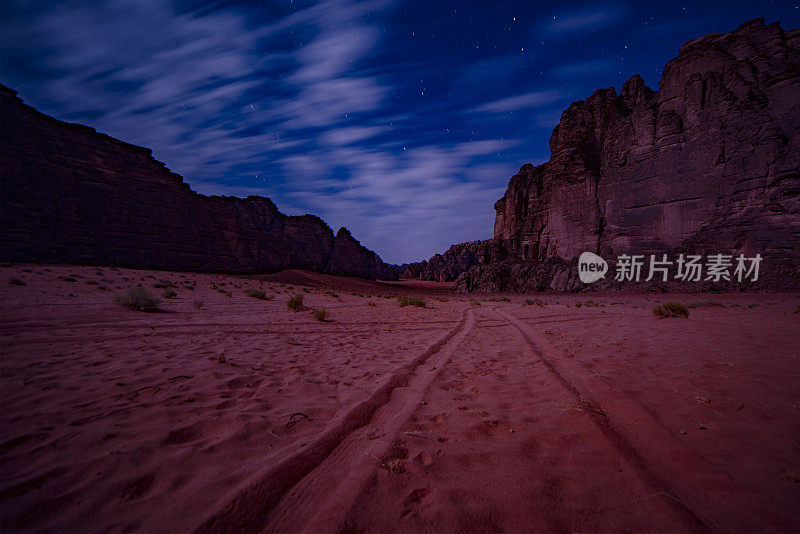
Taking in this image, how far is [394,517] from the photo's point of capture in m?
1.78

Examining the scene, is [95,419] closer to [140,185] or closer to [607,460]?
[607,460]

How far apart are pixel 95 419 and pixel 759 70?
143ft

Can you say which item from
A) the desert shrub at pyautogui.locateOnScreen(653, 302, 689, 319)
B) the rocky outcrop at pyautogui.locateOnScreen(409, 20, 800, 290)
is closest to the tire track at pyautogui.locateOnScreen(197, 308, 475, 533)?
the desert shrub at pyautogui.locateOnScreen(653, 302, 689, 319)

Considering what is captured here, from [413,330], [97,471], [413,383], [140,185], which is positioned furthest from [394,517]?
[140,185]

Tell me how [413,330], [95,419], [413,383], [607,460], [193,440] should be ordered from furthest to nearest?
[413,330] < [413,383] < [95,419] < [193,440] < [607,460]

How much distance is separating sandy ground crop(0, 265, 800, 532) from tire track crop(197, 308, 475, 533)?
0.01 meters

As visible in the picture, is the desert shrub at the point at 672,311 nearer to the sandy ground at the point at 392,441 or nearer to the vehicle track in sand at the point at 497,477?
the sandy ground at the point at 392,441

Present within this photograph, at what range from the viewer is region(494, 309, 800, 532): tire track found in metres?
1.67

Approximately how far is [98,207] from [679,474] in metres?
39.9

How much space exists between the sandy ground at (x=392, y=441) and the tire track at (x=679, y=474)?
1 centimetres

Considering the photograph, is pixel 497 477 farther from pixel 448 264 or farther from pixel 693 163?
pixel 448 264

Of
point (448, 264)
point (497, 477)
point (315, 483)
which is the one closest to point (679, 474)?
point (497, 477)

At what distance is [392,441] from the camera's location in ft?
8.67

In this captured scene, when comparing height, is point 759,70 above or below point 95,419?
above
